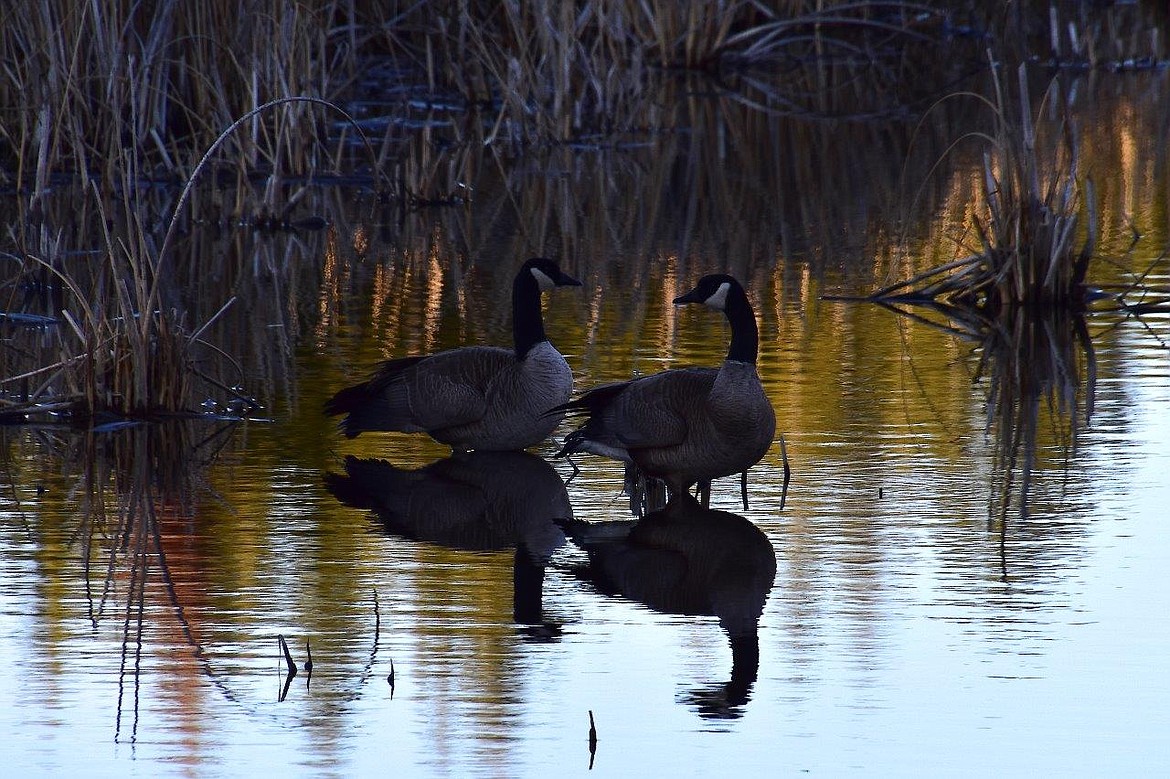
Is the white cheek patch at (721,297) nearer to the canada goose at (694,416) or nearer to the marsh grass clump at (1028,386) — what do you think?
the canada goose at (694,416)

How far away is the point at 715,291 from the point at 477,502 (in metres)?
1.35

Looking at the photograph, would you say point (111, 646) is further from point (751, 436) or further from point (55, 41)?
point (55, 41)

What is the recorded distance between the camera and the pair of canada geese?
8.15m

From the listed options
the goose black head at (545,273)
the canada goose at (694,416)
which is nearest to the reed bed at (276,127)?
the goose black head at (545,273)

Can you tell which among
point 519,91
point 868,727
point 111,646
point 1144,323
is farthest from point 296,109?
point 868,727

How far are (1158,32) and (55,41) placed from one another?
925 inches

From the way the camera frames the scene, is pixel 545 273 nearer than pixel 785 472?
No

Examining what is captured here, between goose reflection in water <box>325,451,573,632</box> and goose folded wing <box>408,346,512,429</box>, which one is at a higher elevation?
goose folded wing <box>408,346,512,429</box>

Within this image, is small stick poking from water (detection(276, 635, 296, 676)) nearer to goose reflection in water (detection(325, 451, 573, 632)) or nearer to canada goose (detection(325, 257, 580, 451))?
goose reflection in water (detection(325, 451, 573, 632))

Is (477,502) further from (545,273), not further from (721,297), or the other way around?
(545,273)

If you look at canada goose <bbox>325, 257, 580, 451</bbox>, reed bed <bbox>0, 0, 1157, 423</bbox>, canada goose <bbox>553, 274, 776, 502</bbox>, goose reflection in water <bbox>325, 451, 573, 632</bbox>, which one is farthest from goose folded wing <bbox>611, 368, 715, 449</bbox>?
reed bed <bbox>0, 0, 1157, 423</bbox>

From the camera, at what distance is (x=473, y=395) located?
933 centimetres

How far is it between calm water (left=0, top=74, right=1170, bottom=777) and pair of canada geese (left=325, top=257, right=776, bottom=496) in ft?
0.66

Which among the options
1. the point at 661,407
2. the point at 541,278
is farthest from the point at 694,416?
the point at 541,278
